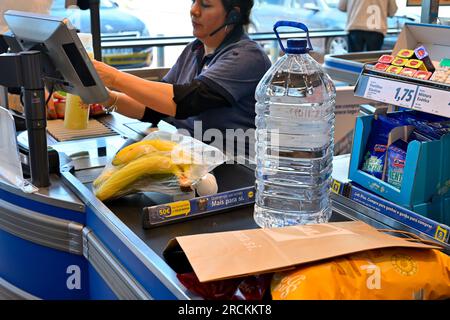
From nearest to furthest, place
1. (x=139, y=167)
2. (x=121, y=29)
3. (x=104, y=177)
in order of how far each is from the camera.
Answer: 1. (x=139, y=167)
2. (x=104, y=177)
3. (x=121, y=29)

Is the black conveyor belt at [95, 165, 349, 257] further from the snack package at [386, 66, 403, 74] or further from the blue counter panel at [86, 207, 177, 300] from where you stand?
the snack package at [386, 66, 403, 74]

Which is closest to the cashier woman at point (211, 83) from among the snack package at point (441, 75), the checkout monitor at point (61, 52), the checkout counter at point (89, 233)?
the checkout counter at point (89, 233)

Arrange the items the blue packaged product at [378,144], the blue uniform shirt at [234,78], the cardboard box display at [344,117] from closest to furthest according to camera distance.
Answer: the blue packaged product at [378,144] → the blue uniform shirt at [234,78] → the cardboard box display at [344,117]

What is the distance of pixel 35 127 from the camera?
1726mm

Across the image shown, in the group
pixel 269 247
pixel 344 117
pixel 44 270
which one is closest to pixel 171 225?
pixel 269 247

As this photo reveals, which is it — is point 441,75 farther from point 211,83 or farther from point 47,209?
point 47,209

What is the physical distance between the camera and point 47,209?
174 centimetres

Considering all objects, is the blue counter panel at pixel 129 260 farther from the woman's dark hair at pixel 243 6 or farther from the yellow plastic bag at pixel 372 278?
the woman's dark hair at pixel 243 6

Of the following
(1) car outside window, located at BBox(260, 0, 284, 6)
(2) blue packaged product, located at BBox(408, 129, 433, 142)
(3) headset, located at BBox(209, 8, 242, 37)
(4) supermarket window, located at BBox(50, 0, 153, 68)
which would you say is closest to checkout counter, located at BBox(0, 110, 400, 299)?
(2) blue packaged product, located at BBox(408, 129, 433, 142)

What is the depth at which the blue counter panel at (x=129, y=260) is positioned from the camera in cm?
127

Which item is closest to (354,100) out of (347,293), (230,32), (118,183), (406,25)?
(230,32)

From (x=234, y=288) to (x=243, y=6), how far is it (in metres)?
1.57

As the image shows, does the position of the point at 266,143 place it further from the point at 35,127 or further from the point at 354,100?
the point at 354,100

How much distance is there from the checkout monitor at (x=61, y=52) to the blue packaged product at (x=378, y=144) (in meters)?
0.79
